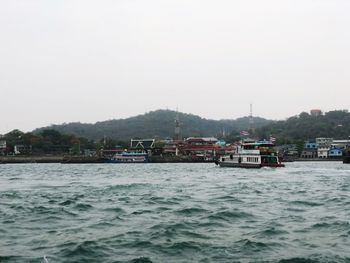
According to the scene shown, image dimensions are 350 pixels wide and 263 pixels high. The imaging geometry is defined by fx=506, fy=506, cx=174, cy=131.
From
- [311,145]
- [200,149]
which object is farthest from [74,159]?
[311,145]

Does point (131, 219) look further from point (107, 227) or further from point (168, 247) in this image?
point (168, 247)

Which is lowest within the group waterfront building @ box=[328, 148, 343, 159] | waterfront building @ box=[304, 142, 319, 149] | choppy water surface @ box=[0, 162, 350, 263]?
choppy water surface @ box=[0, 162, 350, 263]

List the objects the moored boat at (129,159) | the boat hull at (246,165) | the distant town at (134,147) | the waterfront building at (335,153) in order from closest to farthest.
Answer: the boat hull at (246,165) → the moored boat at (129,159) → the waterfront building at (335,153) → the distant town at (134,147)

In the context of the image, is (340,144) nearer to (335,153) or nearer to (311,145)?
(311,145)

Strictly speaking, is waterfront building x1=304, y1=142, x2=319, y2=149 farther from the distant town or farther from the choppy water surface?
the choppy water surface

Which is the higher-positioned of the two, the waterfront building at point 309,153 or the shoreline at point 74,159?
the waterfront building at point 309,153

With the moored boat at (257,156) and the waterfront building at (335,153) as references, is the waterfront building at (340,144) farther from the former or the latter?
the moored boat at (257,156)

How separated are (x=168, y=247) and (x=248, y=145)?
198 ft

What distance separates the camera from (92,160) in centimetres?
13588

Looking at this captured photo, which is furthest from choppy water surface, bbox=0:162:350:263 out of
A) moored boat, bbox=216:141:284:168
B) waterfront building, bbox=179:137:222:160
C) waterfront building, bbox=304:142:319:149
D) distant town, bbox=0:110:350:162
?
waterfront building, bbox=304:142:319:149

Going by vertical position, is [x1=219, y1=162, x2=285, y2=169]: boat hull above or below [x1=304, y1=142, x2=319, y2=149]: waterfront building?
below

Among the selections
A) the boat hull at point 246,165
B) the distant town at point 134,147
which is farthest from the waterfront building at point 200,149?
the boat hull at point 246,165

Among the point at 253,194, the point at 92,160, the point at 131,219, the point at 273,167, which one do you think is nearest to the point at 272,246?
the point at 131,219

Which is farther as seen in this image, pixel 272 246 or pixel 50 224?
pixel 50 224
